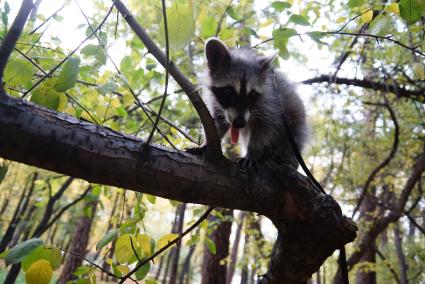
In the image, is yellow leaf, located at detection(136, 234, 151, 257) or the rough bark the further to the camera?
yellow leaf, located at detection(136, 234, 151, 257)

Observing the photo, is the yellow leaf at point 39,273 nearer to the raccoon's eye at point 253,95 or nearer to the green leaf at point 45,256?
the green leaf at point 45,256

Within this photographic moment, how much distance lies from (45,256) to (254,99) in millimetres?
1980

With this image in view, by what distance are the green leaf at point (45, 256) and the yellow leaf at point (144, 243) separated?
485mm

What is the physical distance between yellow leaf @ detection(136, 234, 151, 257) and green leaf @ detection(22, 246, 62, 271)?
0.48 metres

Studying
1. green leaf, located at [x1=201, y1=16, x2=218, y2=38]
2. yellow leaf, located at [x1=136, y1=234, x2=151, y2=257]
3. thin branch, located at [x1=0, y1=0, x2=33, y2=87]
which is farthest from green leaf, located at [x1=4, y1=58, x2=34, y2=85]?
green leaf, located at [x1=201, y1=16, x2=218, y2=38]

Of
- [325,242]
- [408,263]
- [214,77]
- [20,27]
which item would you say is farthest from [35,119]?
[408,263]

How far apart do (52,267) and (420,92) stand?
6.06 m

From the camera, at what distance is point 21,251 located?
51.5 inches

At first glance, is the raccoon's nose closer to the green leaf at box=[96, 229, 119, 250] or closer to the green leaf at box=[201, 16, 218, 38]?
the green leaf at box=[201, 16, 218, 38]

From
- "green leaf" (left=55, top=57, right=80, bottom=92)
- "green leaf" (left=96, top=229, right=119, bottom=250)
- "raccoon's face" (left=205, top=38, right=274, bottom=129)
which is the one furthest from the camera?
"raccoon's face" (left=205, top=38, right=274, bottom=129)

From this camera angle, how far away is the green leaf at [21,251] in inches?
50.1

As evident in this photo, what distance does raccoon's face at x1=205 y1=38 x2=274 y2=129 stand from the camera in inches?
106

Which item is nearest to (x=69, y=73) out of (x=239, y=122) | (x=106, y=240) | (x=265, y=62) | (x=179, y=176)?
(x=179, y=176)

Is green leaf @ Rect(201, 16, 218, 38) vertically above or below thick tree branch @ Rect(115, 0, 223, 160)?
above
